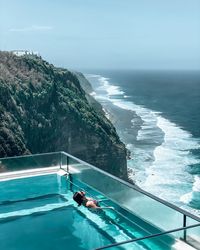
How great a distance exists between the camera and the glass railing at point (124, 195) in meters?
5.42

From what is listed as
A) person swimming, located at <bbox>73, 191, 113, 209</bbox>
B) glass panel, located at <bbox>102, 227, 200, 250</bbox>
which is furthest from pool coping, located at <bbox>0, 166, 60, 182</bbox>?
glass panel, located at <bbox>102, 227, 200, 250</bbox>

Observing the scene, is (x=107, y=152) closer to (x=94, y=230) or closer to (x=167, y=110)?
(x=94, y=230)

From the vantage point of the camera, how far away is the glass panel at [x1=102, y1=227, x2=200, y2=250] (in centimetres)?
486

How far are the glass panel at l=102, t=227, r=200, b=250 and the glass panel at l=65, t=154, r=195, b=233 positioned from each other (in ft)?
0.89

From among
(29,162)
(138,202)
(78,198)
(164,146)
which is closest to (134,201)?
(138,202)

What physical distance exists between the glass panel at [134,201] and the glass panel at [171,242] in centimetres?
27

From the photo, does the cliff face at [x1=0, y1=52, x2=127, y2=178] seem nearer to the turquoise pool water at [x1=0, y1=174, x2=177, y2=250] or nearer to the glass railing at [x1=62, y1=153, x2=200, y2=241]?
the turquoise pool water at [x1=0, y1=174, x2=177, y2=250]

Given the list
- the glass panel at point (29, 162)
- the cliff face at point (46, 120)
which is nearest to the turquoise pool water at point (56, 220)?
the glass panel at point (29, 162)

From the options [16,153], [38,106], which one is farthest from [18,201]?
[38,106]

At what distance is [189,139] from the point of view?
56156 mm

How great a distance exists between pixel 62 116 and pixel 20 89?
448cm

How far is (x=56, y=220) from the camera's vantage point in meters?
7.50

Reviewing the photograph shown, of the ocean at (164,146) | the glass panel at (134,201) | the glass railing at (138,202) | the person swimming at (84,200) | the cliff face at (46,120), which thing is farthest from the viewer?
the ocean at (164,146)

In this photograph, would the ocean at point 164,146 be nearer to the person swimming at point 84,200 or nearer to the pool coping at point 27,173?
the pool coping at point 27,173
